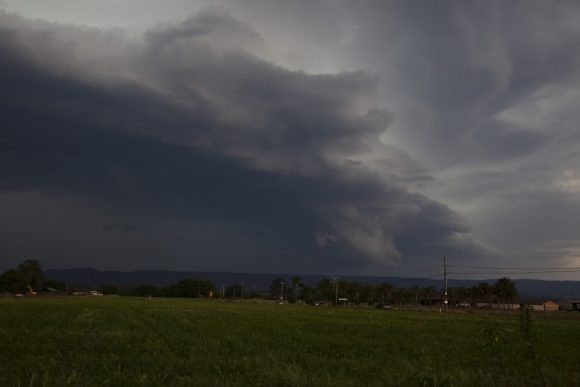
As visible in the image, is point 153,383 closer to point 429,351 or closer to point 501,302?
point 429,351

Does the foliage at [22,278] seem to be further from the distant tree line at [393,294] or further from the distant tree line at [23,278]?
the distant tree line at [393,294]

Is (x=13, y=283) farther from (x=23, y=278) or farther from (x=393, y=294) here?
(x=393, y=294)

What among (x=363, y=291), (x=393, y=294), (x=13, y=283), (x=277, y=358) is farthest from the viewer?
(x=363, y=291)

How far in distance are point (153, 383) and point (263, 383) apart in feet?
7.36

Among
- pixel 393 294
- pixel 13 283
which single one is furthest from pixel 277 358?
pixel 13 283

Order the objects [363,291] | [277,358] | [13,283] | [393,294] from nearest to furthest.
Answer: [277,358] < [13,283] < [393,294] < [363,291]

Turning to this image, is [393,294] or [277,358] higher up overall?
[393,294]

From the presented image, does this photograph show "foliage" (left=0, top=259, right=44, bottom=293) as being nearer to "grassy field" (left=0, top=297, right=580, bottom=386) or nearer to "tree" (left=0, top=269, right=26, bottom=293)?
"tree" (left=0, top=269, right=26, bottom=293)

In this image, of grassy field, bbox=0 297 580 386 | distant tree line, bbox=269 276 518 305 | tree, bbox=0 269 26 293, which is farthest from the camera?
distant tree line, bbox=269 276 518 305

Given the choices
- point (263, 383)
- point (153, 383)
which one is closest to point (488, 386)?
point (263, 383)

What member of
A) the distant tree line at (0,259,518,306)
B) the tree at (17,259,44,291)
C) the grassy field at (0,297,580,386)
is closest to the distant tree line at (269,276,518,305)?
the distant tree line at (0,259,518,306)

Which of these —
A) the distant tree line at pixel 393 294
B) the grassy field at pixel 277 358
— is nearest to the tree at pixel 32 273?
the distant tree line at pixel 393 294

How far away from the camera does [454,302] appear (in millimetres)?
177625

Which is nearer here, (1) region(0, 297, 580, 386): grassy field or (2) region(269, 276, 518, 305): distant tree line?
(1) region(0, 297, 580, 386): grassy field
